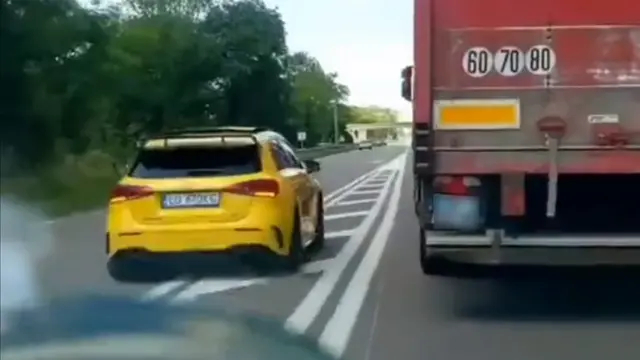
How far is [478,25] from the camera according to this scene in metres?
9.66

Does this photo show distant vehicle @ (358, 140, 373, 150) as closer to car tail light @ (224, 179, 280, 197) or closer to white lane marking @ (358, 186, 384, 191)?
white lane marking @ (358, 186, 384, 191)

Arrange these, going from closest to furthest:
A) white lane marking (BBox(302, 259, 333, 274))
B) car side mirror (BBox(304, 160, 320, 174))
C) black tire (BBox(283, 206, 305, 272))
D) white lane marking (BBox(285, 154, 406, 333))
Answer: white lane marking (BBox(285, 154, 406, 333)) → black tire (BBox(283, 206, 305, 272)) → white lane marking (BBox(302, 259, 333, 274)) → car side mirror (BBox(304, 160, 320, 174))

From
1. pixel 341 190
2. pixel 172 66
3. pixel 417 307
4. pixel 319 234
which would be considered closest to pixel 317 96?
pixel 172 66

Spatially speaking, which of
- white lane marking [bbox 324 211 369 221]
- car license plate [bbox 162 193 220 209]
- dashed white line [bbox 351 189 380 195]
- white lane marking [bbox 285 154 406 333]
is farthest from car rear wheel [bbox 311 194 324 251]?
dashed white line [bbox 351 189 380 195]

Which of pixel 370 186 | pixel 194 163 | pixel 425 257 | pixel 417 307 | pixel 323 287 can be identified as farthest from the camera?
Answer: pixel 370 186

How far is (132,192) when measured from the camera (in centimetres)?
1306

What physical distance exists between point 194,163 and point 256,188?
645mm

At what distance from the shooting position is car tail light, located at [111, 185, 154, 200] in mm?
13016

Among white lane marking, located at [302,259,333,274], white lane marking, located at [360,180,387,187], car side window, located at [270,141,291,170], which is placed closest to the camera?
car side window, located at [270,141,291,170]

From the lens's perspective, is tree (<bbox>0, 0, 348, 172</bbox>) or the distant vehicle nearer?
tree (<bbox>0, 0, 348, 172</bbox>)

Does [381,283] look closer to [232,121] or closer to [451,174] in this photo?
[451,174]

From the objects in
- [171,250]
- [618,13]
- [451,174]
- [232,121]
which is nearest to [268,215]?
[171,250]

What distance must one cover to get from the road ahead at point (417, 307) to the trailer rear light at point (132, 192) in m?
0.77

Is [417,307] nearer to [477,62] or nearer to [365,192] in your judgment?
[477,62]
